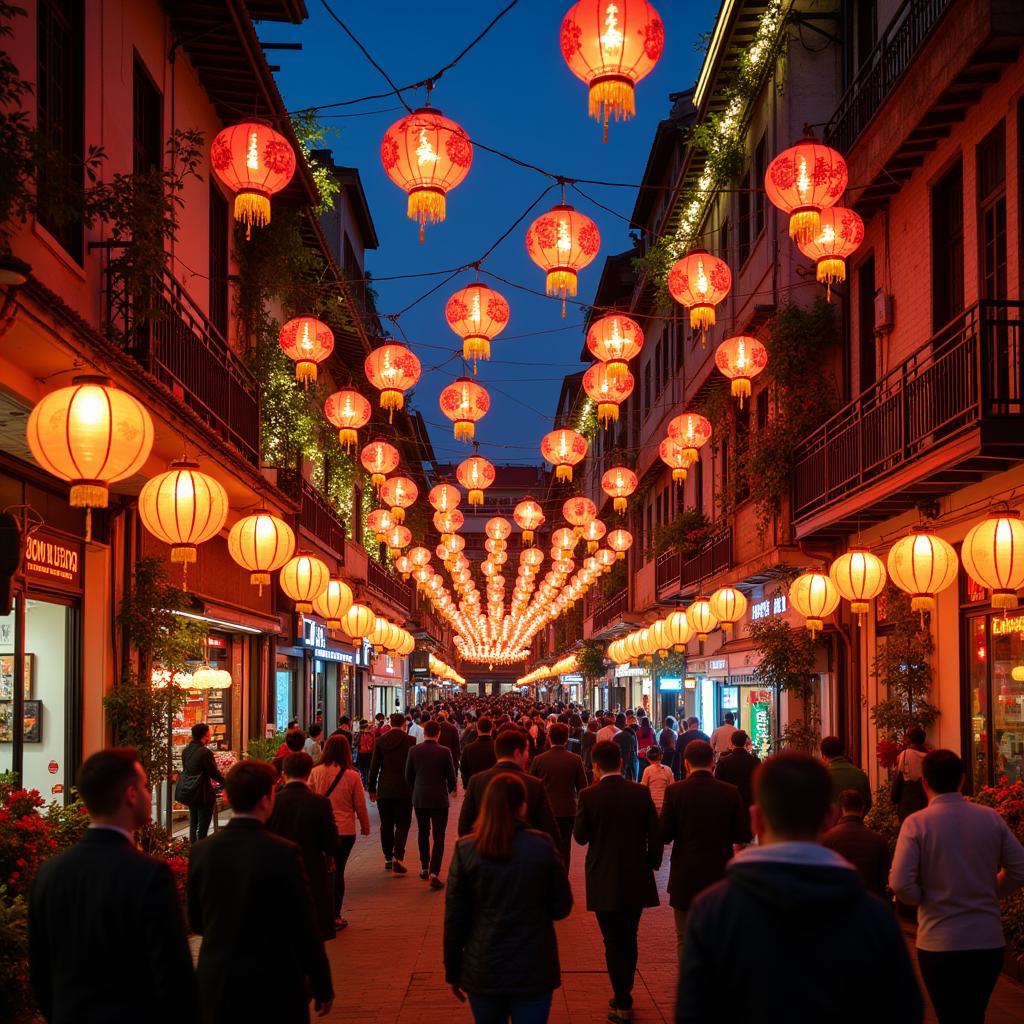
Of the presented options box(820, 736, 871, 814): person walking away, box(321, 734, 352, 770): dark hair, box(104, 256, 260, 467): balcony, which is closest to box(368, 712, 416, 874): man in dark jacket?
box(321, 734, 352, 770): dark hair

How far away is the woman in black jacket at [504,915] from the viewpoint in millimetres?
6070

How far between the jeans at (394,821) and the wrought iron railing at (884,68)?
1057cm

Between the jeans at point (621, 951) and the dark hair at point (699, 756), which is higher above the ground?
the dark hair at point (699, 756)

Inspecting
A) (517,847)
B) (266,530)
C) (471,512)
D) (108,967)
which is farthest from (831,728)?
(471,512)

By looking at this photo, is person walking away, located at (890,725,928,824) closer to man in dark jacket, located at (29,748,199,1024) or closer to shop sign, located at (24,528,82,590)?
shop sign, located at (24,528,82,590)

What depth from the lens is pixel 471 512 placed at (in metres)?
101

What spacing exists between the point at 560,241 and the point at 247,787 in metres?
8.91

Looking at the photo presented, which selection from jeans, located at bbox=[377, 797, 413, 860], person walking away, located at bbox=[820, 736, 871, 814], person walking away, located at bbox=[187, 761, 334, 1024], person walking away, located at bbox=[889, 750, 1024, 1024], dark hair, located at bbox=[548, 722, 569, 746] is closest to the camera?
person walking away, located at bbox=[187, 761, 334, 1024]

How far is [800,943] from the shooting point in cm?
345

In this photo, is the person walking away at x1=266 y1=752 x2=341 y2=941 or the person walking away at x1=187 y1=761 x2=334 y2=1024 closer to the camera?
the person walking away at x1=187 y1=761 x2=334 y2=1024

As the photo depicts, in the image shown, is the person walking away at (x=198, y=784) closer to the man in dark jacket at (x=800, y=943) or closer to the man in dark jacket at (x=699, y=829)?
the man in dark jacket at (x=699, y=829)

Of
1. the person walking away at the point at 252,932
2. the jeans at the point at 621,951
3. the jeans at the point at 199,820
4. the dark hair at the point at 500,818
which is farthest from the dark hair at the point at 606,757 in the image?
the jeans at the point at 199,820

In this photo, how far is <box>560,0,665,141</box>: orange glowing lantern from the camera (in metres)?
10.3

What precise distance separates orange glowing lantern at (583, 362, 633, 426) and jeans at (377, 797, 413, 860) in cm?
584
